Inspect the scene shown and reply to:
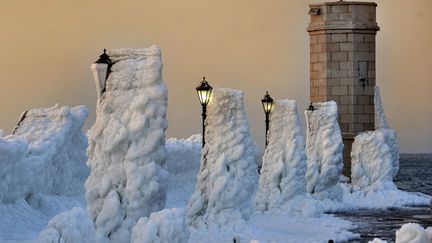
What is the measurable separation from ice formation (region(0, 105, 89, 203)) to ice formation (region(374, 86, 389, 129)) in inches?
1168

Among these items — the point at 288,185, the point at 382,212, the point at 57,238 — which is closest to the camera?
the point at 57,238

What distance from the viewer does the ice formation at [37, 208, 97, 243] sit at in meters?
15.5

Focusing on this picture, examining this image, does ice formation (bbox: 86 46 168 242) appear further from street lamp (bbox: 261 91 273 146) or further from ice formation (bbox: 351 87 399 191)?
ice formation (bbox: 351 87 399 191)

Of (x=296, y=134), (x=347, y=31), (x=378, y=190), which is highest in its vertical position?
(x=347, y=31)

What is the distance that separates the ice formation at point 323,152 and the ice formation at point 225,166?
1051 cm

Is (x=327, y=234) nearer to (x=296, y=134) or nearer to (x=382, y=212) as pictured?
(x=296, y=134)

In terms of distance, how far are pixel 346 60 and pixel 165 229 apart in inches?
1781

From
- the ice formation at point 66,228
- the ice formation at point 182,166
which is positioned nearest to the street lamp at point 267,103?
the ice formation at point 182,166

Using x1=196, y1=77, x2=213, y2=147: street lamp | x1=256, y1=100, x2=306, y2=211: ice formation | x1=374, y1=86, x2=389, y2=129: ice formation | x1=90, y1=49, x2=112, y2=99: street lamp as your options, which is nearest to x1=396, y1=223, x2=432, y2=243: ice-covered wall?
x1=90, y1=49, x2=112, y2=99: street lamp

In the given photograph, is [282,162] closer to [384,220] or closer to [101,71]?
[384,220]

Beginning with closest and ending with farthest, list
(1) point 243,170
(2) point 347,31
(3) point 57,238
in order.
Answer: (3) point 57,238, (1) point 243,170, (2) point 347,31

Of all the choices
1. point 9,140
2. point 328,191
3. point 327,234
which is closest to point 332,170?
point 328,191

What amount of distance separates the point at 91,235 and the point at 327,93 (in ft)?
150

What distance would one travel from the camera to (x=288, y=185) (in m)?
32.7
